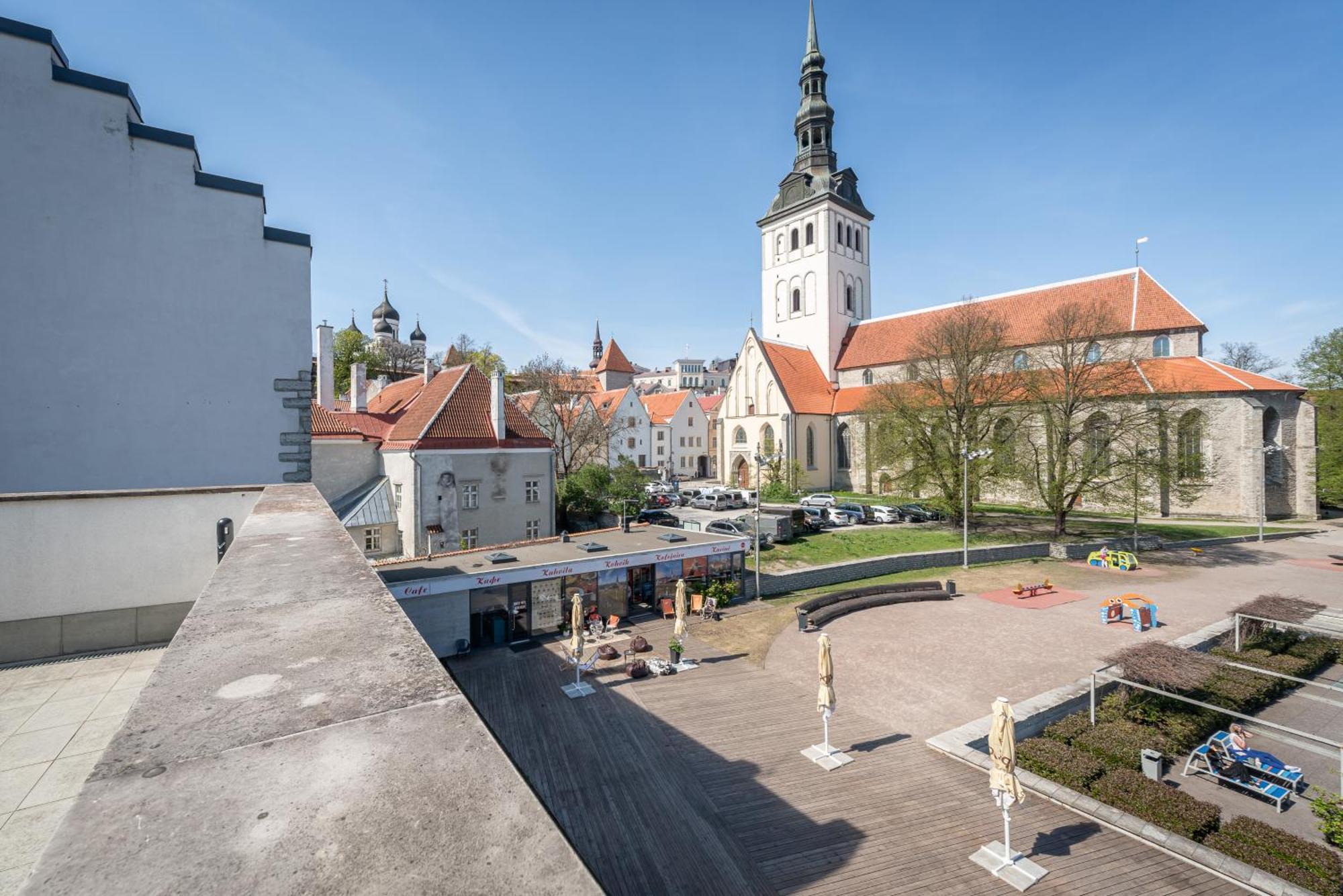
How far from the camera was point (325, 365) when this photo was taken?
97.3 feet

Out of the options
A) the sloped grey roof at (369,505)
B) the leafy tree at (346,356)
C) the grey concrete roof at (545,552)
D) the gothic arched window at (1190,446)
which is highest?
the leafy tree at (346,356)

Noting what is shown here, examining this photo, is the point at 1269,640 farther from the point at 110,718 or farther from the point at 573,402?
the point at 573,402

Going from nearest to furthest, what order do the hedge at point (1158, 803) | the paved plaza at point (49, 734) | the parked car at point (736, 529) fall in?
the paved plaza at point (49, 734) < the hedge at point (1158, 803) < the parked car at point (736, 529)

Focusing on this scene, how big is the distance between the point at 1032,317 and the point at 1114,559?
84.3ft

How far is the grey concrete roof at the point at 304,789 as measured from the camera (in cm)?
137

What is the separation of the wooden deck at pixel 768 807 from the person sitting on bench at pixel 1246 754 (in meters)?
3.93

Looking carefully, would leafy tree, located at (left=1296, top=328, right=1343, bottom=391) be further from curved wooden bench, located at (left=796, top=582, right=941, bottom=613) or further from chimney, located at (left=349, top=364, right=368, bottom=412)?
chimney, located at (left=349, top=364, right=368, bottom=412)

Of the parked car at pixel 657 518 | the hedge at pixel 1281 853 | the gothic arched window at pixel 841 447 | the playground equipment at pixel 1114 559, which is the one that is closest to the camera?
the hedge at pixel 1281 853

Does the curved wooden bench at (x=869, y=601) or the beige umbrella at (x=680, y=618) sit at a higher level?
the beige umbrella at (x=680, y=618)

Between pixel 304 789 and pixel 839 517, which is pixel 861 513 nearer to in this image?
pixel 839 517

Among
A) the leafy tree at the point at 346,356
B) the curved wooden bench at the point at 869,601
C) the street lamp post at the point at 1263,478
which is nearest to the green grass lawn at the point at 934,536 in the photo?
the street lamp post at the point at 1263,478

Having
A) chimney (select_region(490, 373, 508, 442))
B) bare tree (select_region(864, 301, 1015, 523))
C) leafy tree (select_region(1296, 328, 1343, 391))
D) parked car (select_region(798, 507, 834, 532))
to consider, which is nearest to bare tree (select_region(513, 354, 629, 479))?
chimney (select_region(490, 373, 508, 442))

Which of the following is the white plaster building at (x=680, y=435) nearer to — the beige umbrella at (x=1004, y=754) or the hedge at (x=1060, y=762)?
the hedge at (x=1060, y=762)

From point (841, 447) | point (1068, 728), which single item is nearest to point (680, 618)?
point (1068, 728)
